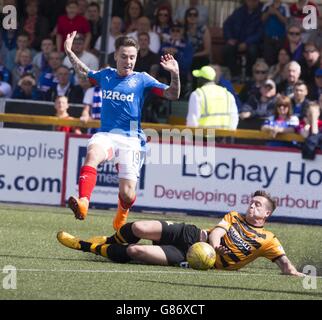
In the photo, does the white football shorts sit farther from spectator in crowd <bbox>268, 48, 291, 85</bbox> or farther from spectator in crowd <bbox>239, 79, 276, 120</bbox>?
spectator in crowd <bbox>268, 48, 291, 85</bbox>

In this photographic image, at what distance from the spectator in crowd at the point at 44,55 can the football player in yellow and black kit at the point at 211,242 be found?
8.66 metres

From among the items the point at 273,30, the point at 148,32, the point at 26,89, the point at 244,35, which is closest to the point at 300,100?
the point at 273,30

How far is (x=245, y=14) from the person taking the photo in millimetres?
20156

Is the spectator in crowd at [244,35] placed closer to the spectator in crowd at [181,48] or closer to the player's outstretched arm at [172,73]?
the spectator in crowd at [181,48]

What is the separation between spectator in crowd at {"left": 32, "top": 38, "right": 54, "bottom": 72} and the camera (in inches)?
791

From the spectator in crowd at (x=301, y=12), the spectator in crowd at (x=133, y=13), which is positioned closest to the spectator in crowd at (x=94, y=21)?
the spectator in crowd at (x=133, y=13)

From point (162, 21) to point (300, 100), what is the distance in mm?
4017

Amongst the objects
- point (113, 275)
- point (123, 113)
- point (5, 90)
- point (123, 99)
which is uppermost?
point (5, 90)

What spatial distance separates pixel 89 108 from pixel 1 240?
17.0ft

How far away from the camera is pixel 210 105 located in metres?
16.7

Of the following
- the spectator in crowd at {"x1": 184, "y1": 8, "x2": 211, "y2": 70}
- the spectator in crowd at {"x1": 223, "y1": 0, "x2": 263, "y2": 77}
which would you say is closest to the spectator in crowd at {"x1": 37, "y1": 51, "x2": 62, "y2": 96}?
the spectator in crowd at {"x1": 184, "y1": 8, "x2": 211, "y2": 70}

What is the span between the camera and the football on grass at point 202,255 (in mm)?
11062

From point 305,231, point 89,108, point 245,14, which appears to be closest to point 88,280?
point 305,231

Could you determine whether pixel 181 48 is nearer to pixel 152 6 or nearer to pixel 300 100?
pixel 152 6
